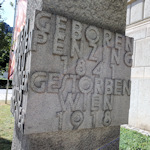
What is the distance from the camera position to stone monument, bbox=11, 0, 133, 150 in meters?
1.94

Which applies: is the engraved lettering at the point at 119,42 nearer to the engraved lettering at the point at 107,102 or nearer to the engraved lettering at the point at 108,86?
the engraved lettering at the point at 108,86

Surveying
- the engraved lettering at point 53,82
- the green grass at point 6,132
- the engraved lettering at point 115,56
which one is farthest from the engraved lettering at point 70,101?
the green grass at point 6,132

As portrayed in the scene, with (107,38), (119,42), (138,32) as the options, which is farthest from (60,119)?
(138,32)

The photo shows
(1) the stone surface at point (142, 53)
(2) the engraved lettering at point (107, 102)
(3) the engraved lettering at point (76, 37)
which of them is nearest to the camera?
(3) the engraved lettering at point (76, 37)

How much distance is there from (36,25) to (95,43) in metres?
0.89

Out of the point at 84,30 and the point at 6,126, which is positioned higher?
the point at 84,30

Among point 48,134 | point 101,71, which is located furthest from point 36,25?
point 48,134

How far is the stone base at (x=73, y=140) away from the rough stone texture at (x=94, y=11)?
1697 millimetres

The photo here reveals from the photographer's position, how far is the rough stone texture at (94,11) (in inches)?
84.9

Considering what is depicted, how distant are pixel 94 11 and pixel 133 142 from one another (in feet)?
10.9

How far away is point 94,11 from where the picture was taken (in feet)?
8.00

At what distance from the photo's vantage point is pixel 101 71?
7.82 ft

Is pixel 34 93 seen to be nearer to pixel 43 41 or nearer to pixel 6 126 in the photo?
pixel 43 41

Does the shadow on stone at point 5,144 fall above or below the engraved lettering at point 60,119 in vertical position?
below
